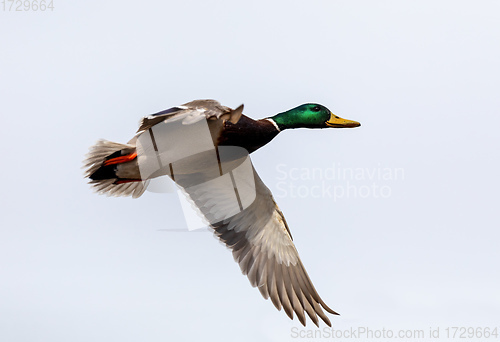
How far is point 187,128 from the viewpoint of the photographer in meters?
5.71

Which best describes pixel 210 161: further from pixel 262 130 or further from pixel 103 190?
pixel 103 190

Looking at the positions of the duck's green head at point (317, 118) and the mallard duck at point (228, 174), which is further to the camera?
the duck's green head at point (317, 118)

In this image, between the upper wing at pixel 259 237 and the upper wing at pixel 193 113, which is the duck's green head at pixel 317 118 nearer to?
the upper wing at pixel 259 237

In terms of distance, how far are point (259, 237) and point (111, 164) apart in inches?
65.7

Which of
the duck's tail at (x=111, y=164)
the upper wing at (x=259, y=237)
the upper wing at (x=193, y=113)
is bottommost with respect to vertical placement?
the upper wing at (x=259, y=237)

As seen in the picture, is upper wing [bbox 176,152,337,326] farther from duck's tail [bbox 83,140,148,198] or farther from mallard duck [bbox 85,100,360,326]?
duck's tail [bbox 83,140,148,198]

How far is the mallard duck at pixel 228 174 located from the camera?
18.7ft

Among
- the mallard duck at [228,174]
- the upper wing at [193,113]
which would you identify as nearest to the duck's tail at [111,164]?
the mallard duck at [228,174]

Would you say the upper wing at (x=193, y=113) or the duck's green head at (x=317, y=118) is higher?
the upper wing at (x=193, y=113)

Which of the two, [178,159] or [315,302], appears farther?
[315,302]

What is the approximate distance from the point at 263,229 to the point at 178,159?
1333mm

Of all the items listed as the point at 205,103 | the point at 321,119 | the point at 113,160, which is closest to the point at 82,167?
the point at 113,160

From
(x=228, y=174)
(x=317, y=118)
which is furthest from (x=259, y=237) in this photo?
(x=317, y=118)

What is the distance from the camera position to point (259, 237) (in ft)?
22.5
